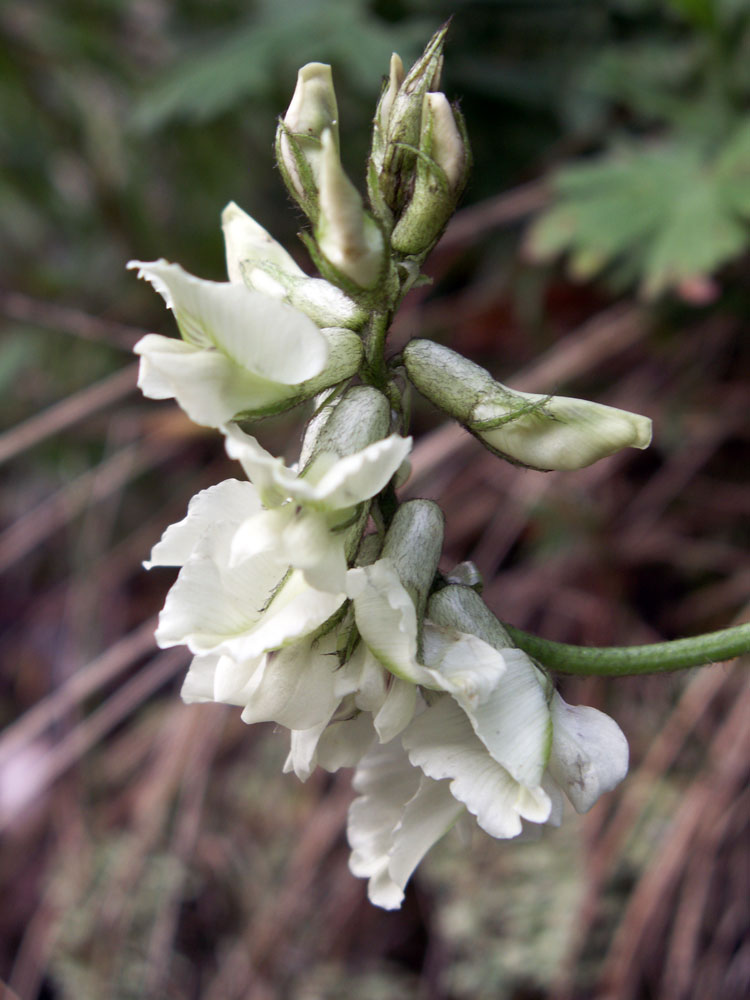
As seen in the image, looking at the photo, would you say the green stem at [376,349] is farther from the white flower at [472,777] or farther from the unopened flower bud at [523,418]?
the white flower at [472,777]

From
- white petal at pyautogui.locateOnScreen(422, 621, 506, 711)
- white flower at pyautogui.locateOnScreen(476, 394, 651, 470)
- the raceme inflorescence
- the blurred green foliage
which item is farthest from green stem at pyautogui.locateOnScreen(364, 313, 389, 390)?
the blurred green foliage

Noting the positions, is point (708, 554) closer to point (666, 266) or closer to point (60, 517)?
point (666, 266)

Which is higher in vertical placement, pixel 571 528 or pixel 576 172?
pixel 576 172

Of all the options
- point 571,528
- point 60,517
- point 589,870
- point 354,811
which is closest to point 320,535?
point 354,811

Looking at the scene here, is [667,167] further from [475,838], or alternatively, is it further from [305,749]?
[305,749]

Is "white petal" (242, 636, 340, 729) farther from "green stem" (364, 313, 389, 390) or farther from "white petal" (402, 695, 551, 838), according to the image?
"green stem" (364, 313, 389, 390)

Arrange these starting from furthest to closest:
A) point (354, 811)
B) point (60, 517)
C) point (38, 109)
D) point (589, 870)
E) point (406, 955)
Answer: point (38, 109) < point (60, 517) < point (406, 955) < point (589, 870) < point (354, 811)
